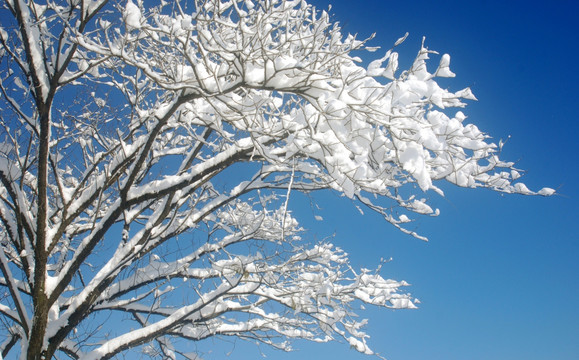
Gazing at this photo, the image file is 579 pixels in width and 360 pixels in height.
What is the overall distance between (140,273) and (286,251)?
79.0 inches

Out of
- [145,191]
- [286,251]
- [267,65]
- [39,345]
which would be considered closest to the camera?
[267,65]

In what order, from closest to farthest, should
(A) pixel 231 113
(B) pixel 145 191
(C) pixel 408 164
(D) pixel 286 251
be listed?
(C) pixel 408 164 < (A) pixel 231 113 < (B) pixel 145 191 < (D) pixel 286 251

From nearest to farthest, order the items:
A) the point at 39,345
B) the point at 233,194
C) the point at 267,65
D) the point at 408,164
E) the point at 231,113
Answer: the point at 408,164
the point at 267,65
the point at 231,113
the point at 39,345
the point at 233,194

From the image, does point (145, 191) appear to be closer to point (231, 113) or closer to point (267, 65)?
point (231, 113)

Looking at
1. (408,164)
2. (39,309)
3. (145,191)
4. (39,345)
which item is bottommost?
(39,345)

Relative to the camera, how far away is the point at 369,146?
2.38 m

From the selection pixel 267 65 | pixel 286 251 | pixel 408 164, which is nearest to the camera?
pixel 408 164

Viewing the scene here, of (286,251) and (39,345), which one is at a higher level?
(286,251)

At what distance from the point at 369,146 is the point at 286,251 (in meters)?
3.22

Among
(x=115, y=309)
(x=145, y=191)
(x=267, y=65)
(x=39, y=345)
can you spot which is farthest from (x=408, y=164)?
(x=115, y=309)

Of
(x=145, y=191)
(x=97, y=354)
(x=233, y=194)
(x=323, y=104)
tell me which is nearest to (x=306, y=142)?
(x=323, y=104)

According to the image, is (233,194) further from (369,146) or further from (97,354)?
(369,146)

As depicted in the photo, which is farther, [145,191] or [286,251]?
[286,251]

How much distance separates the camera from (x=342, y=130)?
228cm
